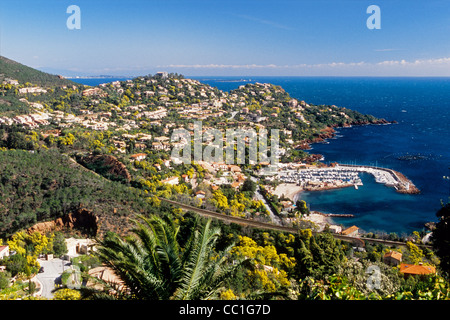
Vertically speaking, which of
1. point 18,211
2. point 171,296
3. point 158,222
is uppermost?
point 158,222

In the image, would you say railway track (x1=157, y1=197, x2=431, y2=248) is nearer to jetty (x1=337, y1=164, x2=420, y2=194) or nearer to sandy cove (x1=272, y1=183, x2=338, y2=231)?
sandy cove (x1=272, y1=183, x2=338, y2=231)

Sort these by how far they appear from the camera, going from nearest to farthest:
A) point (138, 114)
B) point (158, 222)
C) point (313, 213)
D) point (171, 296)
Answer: point (171, 296), point (158, 222), point (313, 213), point (138, 114)

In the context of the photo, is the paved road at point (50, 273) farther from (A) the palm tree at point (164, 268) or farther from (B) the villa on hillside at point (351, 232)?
(B) the villa on hillside at point (351, 232)

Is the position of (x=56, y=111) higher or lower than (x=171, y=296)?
higher

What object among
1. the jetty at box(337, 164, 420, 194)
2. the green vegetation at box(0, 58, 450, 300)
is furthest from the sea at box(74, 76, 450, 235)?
the green vegetation at box(0, 58, 450, 300)

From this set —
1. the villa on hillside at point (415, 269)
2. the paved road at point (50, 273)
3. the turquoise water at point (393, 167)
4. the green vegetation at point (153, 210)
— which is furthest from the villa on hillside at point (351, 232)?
the paved road at point (50, 273)
